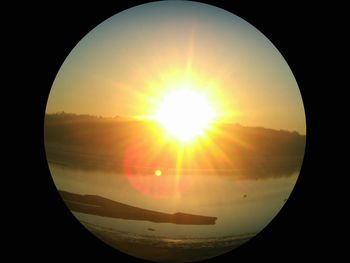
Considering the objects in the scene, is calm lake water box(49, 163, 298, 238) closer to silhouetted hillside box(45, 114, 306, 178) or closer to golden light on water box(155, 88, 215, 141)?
silhouetted hillside box(45, 114, 306, 178)

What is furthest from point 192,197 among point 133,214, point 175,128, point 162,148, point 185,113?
point 185,113

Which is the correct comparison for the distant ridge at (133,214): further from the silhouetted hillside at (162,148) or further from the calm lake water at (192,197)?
the silhouetted hillside at (162,148)

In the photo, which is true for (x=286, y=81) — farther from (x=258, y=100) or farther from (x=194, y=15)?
(x=194, y=15)

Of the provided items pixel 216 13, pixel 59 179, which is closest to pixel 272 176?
pixel 216 13

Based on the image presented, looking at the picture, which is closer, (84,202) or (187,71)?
(187,71)

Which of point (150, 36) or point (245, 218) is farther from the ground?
point (150, 36)

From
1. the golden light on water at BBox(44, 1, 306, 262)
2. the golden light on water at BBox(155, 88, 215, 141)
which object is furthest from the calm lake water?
the golden light on water at BBox(155, 88, 215, 141)

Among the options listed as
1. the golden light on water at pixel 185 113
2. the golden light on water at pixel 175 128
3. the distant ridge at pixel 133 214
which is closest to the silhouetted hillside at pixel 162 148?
the golden light on water at pixel 175 128
